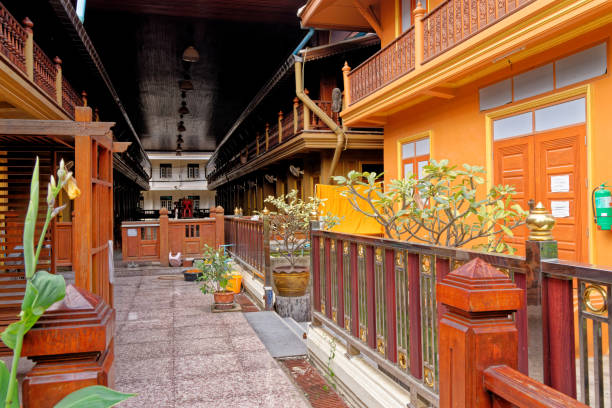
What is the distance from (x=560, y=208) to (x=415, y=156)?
14.2 feet

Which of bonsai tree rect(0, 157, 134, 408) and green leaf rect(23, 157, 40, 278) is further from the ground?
green leaf rect(23, 157, 40, 278)

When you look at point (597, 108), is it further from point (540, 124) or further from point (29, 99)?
point (29, 99)

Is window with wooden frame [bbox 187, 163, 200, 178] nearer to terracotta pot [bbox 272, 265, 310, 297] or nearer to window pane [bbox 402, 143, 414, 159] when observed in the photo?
window pane [bbox 402, 143, 414, 159]

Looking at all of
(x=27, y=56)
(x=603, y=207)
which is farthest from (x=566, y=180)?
(x=27, y=56)

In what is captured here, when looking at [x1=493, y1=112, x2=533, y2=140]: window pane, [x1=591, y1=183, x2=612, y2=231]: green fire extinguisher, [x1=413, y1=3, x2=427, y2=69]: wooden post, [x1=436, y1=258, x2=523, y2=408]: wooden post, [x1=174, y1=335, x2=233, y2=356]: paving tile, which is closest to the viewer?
[x1=436, y1=258, x2=523, y2=408]: wooden post

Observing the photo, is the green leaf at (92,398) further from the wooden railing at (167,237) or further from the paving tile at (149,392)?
the wooden railing at (167,237)

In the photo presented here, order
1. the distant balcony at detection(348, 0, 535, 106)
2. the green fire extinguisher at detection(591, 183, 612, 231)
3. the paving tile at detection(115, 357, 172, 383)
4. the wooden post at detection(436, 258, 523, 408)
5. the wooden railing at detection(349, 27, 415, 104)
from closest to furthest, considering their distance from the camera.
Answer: the wooden post at detection(436, 258, 523, 408) → the paving tile at detection(115, 357, 172, 383) → the green fire extinguisher at detection(591, 183, 612, 231) → the distant balcony at detection(348, 0, 535, 106) → the wooden railing at detection(349, 27, 415, 104)

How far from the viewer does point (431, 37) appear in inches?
319

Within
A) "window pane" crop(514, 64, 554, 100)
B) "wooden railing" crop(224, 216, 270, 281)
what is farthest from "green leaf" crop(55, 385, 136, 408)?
"window pane" crop(514, 64, 554, 100)

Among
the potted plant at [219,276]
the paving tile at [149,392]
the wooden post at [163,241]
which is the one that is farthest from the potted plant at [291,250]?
the wooden post at [163,241]

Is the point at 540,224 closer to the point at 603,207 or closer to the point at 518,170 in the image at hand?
the point at 603,207

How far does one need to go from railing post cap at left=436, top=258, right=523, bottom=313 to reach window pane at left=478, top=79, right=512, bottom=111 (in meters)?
6.65

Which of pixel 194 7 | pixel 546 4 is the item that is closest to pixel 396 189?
pixel 546 4

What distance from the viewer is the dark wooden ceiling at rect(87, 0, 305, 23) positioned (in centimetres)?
1323
